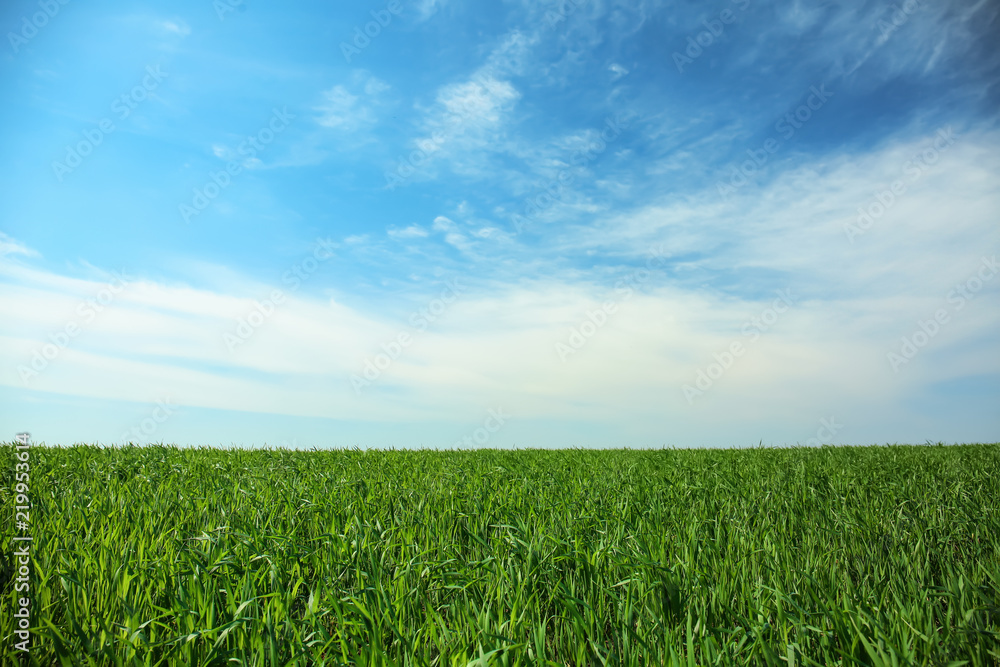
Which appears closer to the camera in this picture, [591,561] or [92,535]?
[591,561]

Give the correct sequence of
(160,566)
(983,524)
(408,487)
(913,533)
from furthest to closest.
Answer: (408,487) → (983,524) → (913,533) → (160,566)

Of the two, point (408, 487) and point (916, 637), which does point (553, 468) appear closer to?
point (408, 487)

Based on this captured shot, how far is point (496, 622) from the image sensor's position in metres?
3.26

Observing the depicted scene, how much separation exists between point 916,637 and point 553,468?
624 centimetres

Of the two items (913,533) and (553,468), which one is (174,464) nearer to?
(553,468)

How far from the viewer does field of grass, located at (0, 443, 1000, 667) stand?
2.88m

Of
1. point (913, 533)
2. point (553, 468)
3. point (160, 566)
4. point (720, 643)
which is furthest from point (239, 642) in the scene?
point (553, 468)

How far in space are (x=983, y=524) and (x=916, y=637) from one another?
3681 millimetres

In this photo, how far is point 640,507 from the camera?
19.2ft

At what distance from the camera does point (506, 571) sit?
12.0 feet

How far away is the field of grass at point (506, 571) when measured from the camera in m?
2.88

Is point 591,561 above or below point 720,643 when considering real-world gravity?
above

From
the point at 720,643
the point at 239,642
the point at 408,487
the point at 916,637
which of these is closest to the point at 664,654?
the point at 720,643

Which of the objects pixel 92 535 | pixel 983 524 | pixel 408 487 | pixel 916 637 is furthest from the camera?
pixel 408 487
